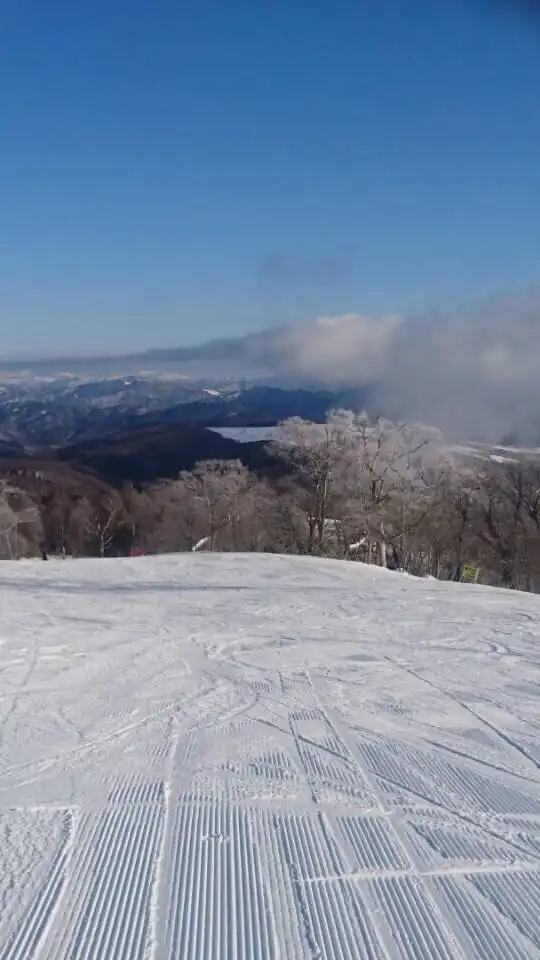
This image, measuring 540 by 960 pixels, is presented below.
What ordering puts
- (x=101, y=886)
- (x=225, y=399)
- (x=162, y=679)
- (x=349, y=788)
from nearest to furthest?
1. (x=101, y=886)
2. (x=349, y=788)
3. (x=162, y=679)
4. (x=225, y=399)

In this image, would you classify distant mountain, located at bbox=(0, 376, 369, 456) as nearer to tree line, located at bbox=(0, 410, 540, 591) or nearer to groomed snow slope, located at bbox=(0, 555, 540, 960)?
tree line, located at bbox=(0, 410, 540, 591)

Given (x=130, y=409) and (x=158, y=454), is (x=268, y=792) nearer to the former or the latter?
(x=158, y=454)

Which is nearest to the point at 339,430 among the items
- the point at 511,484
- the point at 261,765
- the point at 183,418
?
the point at 511,484

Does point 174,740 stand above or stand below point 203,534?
above

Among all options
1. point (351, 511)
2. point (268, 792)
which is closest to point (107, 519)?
point (351, 511)

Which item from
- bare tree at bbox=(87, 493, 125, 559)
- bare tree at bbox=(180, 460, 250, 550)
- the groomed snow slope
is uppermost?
the groomed snow slope

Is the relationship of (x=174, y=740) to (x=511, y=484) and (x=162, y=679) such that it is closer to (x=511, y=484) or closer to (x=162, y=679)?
(x=162, y=679)

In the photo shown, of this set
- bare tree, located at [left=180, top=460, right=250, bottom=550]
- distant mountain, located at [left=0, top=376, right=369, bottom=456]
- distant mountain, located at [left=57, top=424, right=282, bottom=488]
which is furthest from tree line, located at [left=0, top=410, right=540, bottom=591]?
distant mountain, located at [left=0, top=376, right=369, bottom=456]
